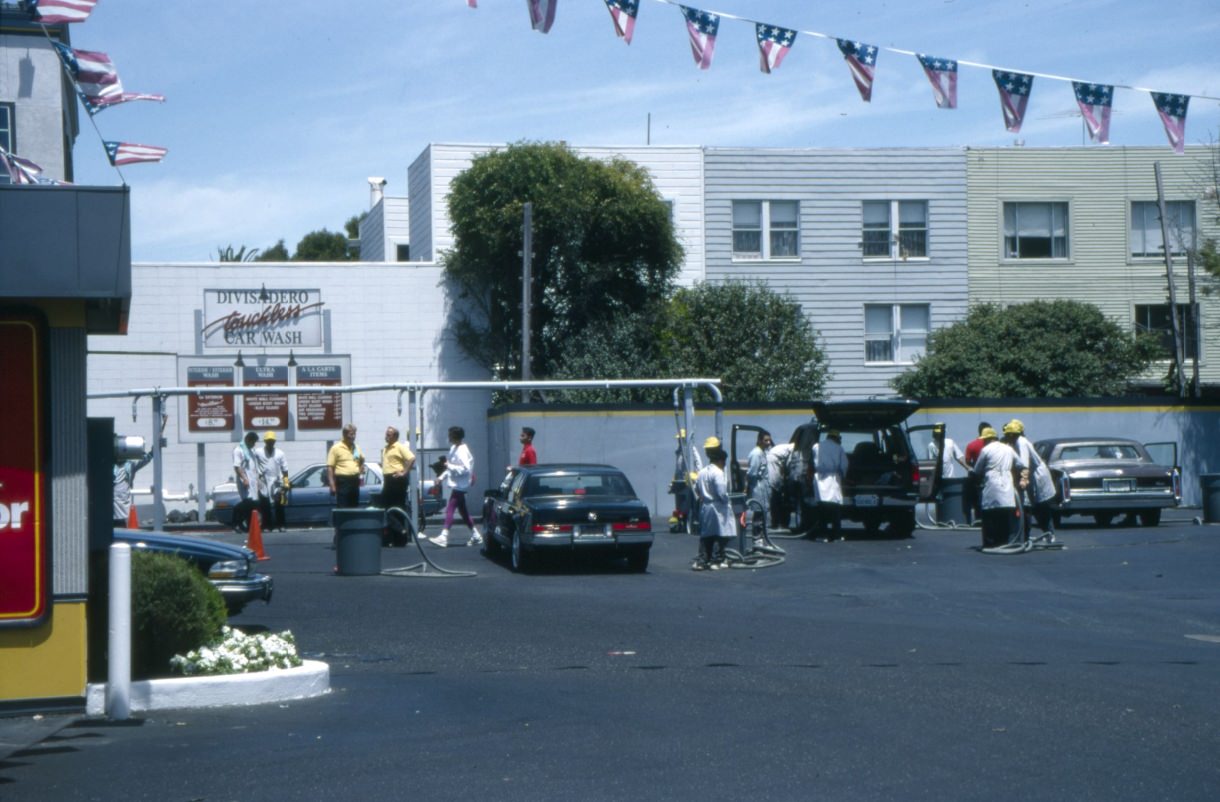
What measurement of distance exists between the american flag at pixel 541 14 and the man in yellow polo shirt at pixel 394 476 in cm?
892

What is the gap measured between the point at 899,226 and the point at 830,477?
59.5 feet

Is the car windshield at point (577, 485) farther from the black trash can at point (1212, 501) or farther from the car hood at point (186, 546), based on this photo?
the black trash can at point (1212, 501)

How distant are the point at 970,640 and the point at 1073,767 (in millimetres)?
5350

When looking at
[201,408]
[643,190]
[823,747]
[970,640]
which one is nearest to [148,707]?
[823,747]

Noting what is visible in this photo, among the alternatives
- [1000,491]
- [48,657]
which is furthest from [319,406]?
[48,657]

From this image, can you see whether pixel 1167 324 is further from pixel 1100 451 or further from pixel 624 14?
pixel 624 14

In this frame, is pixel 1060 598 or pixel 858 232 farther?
pixel 858 232

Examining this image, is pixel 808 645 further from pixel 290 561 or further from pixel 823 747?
pixel 290 561

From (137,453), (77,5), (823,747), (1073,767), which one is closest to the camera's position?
(1073,767)

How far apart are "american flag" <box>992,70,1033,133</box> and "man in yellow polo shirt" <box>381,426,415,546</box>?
9792mm

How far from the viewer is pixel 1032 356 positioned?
3641 centimetres

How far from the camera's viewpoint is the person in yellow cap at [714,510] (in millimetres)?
18938

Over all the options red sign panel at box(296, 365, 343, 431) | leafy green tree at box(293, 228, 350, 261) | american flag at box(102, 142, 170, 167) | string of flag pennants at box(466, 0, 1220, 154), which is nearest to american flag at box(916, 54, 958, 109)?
string of flag pennants at box(466, 0, 1220, 154)

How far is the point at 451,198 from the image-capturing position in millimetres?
36469
